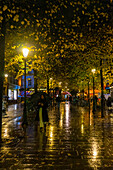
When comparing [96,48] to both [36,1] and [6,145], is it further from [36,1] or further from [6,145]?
[6,145]

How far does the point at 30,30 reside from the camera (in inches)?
601

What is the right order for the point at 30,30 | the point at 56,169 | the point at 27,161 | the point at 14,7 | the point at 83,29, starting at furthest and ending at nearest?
1. the point at 83,29
2. the point at 30,30
3. the point at 14,7
4. the point at 27,161
5. the point at 56,169

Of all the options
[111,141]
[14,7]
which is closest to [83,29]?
[14,7]

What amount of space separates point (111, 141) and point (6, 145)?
4.06 meters

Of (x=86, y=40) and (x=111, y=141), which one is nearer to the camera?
(x=111, y=141)

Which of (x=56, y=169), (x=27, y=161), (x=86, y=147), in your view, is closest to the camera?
(x=56, y=169)

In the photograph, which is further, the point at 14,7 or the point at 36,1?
the point at 36,1

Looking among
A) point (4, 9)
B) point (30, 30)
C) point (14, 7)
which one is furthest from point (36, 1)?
point (30, 30)

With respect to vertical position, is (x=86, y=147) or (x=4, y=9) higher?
(x=4, y=9)

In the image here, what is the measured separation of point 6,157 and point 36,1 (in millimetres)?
7182

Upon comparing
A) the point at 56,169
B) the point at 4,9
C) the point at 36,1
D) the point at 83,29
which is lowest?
the point at 56,169

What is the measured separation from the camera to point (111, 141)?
8.45 m

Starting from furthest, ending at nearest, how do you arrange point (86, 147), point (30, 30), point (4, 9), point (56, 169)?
1. point (30, 30)
2. point (4, 9)
3. point (86, 147)
4. point (56, 169)

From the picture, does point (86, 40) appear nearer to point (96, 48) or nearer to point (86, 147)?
point (96, 48)
